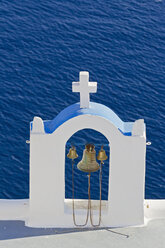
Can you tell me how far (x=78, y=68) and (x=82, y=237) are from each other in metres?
26.8

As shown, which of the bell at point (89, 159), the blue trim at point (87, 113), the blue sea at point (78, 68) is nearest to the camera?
the blue trim at point (87, 113)

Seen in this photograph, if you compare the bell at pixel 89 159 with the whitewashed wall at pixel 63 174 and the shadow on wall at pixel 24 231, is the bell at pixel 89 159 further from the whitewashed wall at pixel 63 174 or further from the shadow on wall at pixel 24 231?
the shadow on wall at pixel 24 231

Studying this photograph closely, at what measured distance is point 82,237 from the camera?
2455cm

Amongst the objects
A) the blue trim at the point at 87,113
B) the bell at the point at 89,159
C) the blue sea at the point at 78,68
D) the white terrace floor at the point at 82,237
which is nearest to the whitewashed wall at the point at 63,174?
the blue trim at the point at 87,113

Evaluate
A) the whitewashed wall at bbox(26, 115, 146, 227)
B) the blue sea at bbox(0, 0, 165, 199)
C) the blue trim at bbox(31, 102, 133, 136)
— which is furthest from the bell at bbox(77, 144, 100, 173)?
the blue sea at bbox(0, 0, 165, 199)

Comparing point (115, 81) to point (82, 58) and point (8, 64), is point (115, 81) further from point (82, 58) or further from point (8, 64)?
point (8, 64)

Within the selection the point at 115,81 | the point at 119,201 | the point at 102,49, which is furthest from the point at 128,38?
the point at 119,201

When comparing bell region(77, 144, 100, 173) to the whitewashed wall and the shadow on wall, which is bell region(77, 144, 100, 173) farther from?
the shadow on wall

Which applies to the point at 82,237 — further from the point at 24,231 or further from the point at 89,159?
the point at 89,159

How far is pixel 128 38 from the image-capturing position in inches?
2138

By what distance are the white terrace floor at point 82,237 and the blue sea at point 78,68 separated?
13.8 m

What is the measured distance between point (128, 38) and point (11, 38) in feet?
25.5

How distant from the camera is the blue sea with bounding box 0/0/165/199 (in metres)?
41.5

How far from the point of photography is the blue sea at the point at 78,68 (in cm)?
4150
